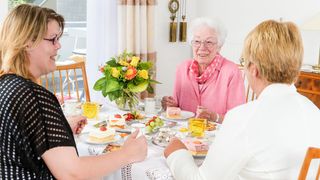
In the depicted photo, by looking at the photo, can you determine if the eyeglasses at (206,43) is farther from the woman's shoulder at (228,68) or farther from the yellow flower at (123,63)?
the yellow flower at (123,63)

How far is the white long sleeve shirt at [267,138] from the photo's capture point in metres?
1.22

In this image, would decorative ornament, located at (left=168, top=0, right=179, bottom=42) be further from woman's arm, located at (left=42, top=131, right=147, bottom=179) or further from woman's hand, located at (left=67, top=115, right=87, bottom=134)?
woman's arm, located at (left=42, top=131, right=147, bottom=179)

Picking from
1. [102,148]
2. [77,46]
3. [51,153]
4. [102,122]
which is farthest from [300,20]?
[51,153]

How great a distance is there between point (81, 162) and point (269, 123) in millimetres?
596

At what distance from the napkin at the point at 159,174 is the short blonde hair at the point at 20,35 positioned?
22.0 inches

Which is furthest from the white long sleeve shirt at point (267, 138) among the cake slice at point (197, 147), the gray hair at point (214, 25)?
the gray hair at point (214, 25)

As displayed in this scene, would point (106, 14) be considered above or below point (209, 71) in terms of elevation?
above

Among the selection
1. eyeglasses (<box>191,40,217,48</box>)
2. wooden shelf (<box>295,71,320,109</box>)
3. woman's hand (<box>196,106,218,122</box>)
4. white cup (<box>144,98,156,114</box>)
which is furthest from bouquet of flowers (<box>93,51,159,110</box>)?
wooden shelf (<box>295,71,320,109</box>)

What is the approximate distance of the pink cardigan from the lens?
252 centimetres

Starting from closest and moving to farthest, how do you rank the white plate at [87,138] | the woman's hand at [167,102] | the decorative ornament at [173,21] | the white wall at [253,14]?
1. the white plate at [87,138]
2. the woman's hand at [167,102]
3. the white wall at [253,14]
4. the decorative ornament at [173,21]

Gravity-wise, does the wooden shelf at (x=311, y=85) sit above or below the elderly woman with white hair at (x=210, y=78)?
below

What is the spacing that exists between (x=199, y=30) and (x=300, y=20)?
1603 mm

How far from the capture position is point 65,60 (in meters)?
4.02

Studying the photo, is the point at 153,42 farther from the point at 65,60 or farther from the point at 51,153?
the point at 51,153
